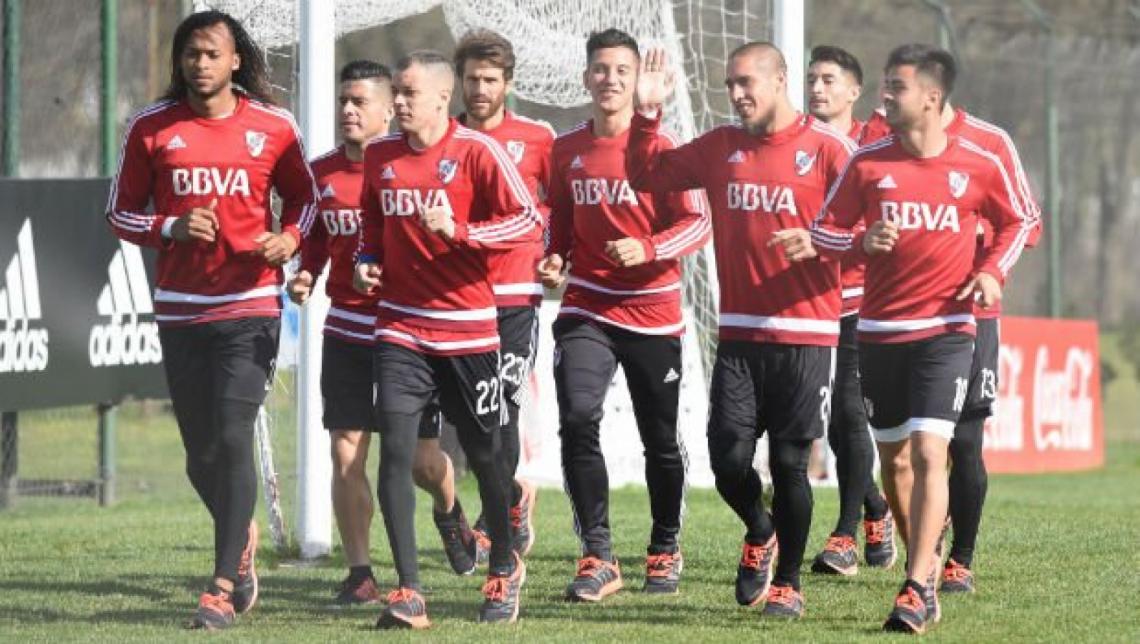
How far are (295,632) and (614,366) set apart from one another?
2.08 metres

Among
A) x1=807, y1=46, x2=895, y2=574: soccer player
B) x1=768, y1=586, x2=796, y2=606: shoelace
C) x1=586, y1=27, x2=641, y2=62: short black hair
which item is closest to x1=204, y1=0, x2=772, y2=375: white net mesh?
x1=807, y1=46, x2=895, y2=574: soccer player

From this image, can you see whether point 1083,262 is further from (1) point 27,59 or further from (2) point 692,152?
(2) point 692,152

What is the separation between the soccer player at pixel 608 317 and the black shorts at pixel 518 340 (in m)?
0.23

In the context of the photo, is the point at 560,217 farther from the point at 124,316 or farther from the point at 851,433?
the point at 124,316

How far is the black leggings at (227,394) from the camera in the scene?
9.15 m

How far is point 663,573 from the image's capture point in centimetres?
1013

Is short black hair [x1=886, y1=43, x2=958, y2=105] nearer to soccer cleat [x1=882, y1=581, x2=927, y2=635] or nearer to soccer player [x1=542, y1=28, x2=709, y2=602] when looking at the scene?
soccer player [x1=542, y1=28, x2=709, y2=602]

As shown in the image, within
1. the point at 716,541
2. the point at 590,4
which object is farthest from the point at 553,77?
the point at 716,541

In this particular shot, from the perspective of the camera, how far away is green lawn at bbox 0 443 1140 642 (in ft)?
29.0

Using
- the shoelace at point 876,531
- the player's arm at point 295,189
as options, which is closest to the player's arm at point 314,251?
the player's arm at point 295,189

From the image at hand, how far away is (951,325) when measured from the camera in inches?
352

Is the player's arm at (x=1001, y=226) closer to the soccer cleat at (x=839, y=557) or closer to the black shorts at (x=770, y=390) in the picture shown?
the black shorts at (x=770, y=390)

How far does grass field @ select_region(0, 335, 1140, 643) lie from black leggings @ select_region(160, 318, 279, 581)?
16.9 inches

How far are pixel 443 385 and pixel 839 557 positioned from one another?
261 centimetres
